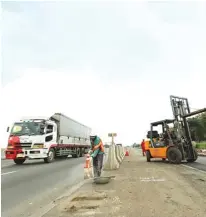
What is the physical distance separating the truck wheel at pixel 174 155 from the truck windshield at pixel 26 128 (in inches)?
354

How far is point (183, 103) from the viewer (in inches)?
861

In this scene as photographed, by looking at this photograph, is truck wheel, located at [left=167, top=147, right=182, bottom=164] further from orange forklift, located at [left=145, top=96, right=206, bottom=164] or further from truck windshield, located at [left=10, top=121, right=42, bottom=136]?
truck windshield, located at [left=10, top=121, right=42, bottom=136]

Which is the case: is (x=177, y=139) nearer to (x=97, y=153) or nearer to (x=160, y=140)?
(x=160, y=140)

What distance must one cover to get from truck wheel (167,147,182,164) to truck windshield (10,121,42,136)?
29.5 feet

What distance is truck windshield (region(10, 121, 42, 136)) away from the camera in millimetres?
22594

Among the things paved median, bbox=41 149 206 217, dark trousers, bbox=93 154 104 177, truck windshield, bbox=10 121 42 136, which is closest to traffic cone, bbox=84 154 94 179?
dark trousers, bbox=93 154 104 177

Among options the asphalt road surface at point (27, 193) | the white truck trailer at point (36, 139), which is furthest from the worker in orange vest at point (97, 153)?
the white truck trailer at point (36, 139)

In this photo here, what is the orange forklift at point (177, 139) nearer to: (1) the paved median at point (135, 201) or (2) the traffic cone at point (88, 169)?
(2) the traffic cone at point (88, 169)

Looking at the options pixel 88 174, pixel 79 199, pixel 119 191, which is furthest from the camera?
pixel 88 174

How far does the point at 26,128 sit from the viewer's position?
2273 cm

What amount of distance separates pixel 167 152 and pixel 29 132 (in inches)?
372

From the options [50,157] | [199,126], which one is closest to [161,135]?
[50,157]

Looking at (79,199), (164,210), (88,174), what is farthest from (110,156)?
(164,210)

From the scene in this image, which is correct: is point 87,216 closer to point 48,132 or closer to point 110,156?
point 110,156
